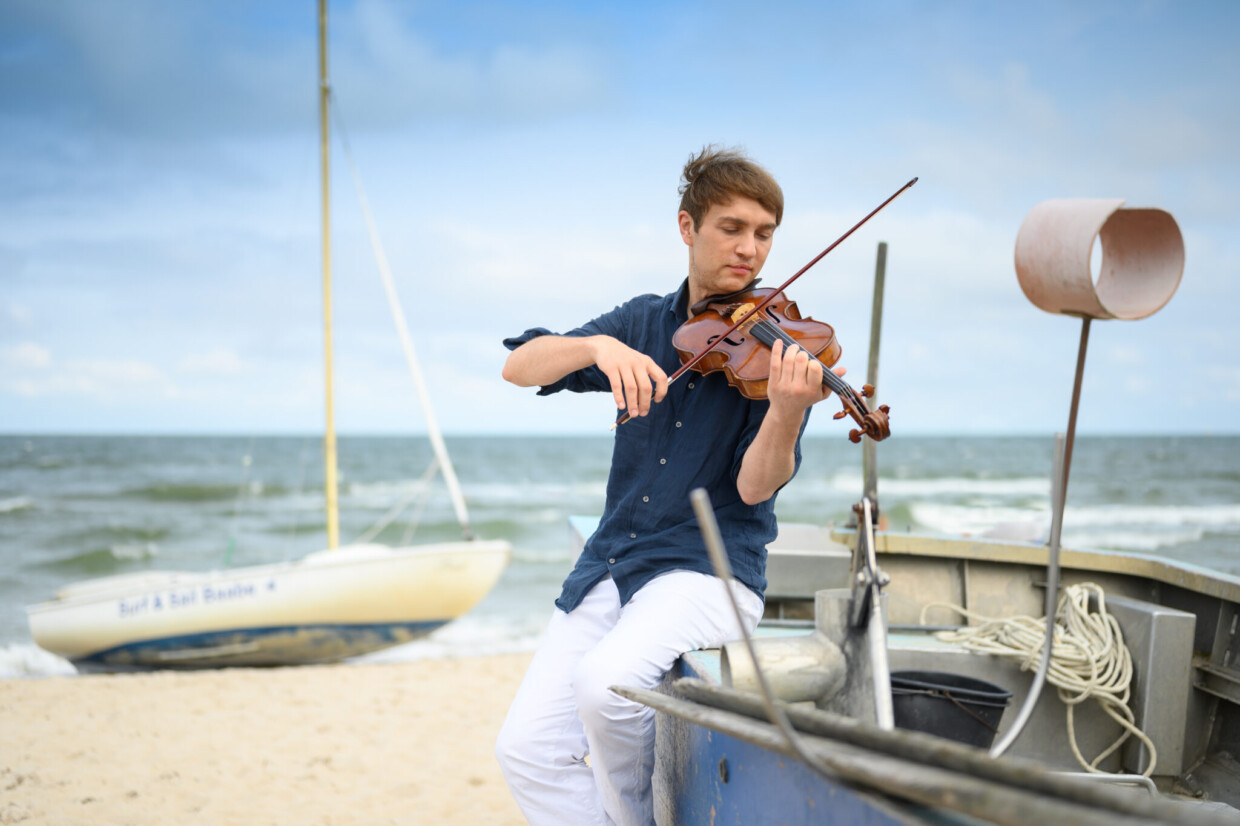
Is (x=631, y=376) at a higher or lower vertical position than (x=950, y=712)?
higher

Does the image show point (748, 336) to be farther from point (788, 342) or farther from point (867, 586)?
point (867, 586)

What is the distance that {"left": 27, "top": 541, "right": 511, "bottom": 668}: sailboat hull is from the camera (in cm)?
767

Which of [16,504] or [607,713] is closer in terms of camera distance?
[607,713]

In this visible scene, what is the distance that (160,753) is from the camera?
548cm

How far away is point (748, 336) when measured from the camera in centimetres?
201

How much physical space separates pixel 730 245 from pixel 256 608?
680 centimetres

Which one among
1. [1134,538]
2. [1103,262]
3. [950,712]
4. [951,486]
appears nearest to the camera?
[1103,262]

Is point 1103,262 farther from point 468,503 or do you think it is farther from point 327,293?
point 468,503

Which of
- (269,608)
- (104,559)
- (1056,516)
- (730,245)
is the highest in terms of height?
(730,245)

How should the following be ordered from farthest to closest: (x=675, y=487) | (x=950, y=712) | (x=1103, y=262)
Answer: (x=950, y=712) < (x=675, y=487) < (x=1103, y=262)

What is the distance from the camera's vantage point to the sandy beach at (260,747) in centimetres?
456

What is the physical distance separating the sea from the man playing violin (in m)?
3.80

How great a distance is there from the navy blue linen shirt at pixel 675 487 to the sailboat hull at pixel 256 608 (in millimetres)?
5961

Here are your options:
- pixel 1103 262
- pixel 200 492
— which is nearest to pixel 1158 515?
pixel 200 492
